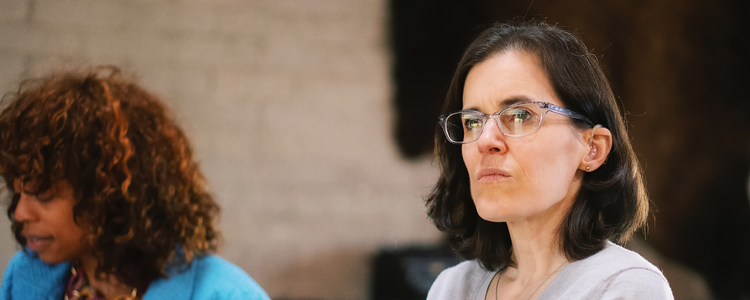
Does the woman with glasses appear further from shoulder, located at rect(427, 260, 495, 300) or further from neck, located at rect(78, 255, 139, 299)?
neck, located at rect(78, 255, 139, 299)

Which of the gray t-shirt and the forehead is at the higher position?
the forehead

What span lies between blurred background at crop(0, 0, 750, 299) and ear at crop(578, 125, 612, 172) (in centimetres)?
146

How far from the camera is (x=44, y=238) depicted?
3.10 ft

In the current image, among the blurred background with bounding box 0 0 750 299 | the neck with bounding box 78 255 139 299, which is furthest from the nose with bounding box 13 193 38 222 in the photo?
the blurred background with bounding box 0 0 750 299

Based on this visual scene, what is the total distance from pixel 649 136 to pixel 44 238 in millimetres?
2537

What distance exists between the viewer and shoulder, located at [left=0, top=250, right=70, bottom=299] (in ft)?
3.56

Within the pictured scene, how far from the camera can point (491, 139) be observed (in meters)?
0.90

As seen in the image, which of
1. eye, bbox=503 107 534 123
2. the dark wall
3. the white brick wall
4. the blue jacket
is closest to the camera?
eye, bbox=503 107 534 123

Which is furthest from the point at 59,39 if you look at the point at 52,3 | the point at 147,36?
the point at 147,36

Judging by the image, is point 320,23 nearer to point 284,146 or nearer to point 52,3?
point 284,146

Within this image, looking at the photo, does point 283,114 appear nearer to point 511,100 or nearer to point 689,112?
point 511,100

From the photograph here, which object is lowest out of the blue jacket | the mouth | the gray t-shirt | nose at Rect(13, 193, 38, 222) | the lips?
the blue jacket

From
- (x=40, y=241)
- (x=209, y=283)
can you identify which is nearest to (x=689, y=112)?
(x=209, y=283)

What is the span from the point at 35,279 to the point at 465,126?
921mm
